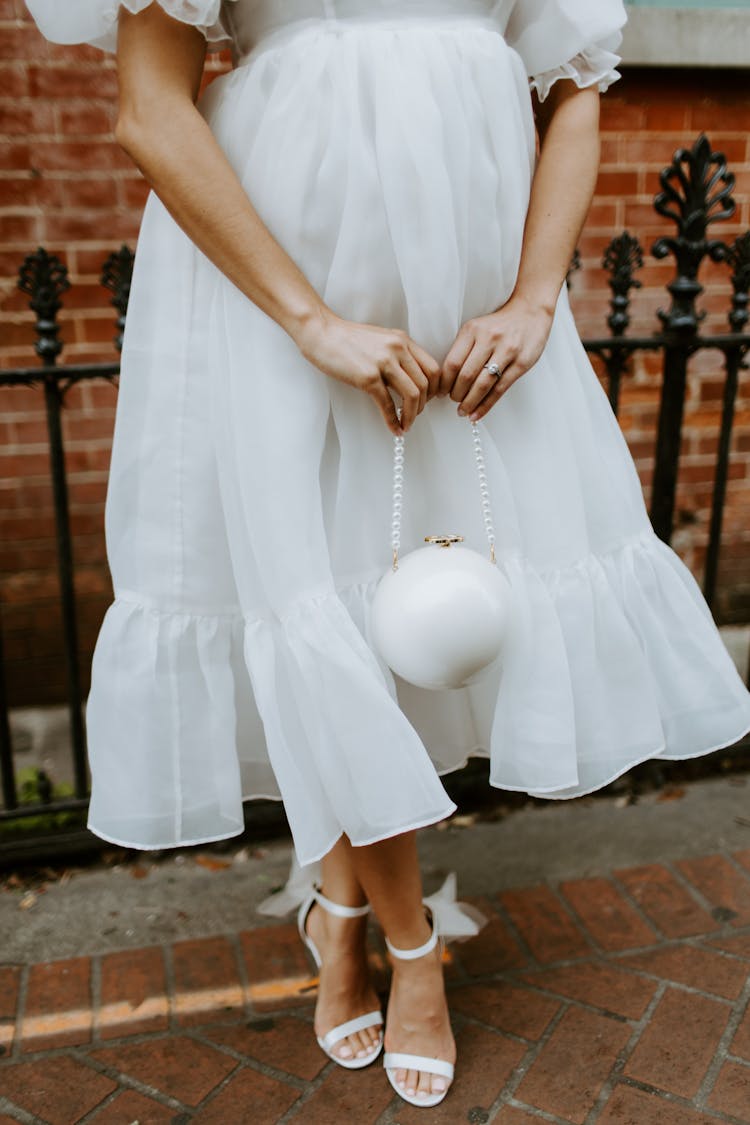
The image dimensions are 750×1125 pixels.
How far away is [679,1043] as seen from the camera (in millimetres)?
1716

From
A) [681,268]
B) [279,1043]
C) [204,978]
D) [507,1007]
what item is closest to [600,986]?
[507,1007]

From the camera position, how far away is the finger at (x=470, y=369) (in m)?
1.34

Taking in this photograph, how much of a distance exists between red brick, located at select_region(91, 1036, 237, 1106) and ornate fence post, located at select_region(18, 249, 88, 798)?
0.70 meters

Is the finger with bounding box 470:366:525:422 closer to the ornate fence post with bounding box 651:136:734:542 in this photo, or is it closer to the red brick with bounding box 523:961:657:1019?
the ornate fence post with bounding box 651:136:734:542

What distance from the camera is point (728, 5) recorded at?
3080mm

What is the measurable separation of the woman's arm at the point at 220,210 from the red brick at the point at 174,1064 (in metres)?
1.17

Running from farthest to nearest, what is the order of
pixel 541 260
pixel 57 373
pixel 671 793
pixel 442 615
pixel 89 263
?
pixel 89 263 → pixel 671 793 → pixel 57 373 → pixel 541 260 → pixel 442 615

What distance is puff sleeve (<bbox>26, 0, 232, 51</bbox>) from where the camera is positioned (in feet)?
4.20

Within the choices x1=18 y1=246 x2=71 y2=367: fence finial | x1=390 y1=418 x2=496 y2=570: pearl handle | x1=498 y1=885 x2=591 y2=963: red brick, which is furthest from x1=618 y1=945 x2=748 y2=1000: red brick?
x1=18 y1=246 x2=71 y2=367: fence finial

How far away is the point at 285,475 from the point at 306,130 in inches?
18.2

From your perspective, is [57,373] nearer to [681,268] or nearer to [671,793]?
[681,268]

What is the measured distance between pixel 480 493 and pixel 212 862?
1312 mm

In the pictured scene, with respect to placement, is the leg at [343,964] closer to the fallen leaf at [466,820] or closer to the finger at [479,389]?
the fallen leaf at [466,820]

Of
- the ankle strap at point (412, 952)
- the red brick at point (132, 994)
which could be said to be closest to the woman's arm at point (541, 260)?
the ankle strap at point (412, 952)
